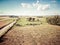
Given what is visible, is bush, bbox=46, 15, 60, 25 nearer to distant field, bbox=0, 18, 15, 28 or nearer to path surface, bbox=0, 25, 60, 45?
path surface, bbox=0, 25, 60, 45

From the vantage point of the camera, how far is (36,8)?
2.49 meters

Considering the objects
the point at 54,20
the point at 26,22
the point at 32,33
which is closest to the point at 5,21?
the point at 26,22

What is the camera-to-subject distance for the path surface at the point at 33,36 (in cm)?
216

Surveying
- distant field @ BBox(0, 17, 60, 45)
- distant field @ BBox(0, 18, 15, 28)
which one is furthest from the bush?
distant field @ BBox(0, 18, 15, 28)

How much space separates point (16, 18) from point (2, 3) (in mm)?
466

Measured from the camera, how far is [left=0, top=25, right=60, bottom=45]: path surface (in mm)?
2162

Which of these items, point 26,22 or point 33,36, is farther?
point 26,22

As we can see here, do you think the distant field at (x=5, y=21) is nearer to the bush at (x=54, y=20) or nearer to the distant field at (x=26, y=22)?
the distant field at (x=26, y=22)

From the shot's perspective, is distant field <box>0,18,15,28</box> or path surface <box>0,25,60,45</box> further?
distant field <box>0,18,15,28</box>

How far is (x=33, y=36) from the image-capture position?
89.6 inches

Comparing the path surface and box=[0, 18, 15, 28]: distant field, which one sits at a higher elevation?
box=[0, 18, 15, 28]: distant field

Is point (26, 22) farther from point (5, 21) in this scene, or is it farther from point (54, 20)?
point (54, 20)

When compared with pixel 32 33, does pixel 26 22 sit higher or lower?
higher

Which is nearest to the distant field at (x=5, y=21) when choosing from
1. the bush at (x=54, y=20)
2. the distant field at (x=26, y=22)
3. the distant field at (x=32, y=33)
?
the distant field at (x=32, y=33)
